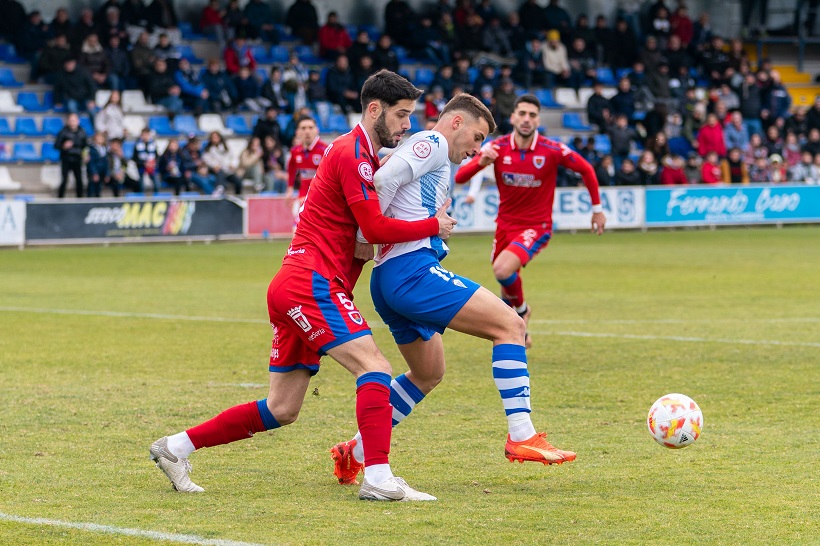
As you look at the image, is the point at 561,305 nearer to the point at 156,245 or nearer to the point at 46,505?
the point at 46,505

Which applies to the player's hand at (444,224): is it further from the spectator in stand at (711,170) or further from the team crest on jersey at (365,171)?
the spectator in stand at (711,170)

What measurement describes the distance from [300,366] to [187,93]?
85.0 ft

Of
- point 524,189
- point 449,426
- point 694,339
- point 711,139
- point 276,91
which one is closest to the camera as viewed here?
point 449,426

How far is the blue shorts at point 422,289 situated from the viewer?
6.32 metres

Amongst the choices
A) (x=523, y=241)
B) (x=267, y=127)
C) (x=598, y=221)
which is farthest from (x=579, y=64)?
(x=598, y=221)

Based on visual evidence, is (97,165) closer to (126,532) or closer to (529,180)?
(529,180)

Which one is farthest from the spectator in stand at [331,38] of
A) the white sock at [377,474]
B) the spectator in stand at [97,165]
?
the white sock at [377,474]

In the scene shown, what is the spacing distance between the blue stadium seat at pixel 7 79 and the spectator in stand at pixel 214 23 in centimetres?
538

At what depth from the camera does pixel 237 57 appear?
1264 inches

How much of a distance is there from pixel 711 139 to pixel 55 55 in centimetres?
1676

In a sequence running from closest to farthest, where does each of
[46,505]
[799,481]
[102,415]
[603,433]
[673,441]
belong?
[46,505]
[799,481]
[673,441]
[603,433]
[102,415]

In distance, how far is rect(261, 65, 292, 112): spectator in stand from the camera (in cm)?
3186

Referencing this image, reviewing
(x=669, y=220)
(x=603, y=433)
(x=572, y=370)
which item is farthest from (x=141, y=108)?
(x=603, y=433)

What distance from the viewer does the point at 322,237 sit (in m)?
6.20
